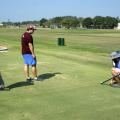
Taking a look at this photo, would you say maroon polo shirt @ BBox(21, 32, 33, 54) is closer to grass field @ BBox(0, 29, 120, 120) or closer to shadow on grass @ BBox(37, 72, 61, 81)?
grass field @ BBox(0, 29, 120, 120)

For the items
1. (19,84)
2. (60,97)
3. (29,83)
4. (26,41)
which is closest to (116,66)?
(60,97)

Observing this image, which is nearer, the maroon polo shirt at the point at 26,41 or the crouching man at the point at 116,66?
the crouching man at the point at 116,66

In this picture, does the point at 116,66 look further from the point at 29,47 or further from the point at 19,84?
the point at 19,84

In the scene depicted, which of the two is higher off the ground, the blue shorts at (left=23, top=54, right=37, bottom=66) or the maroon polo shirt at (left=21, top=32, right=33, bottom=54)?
the maroon polo shirt at (left=21, top=32, right=33, bottom=54)

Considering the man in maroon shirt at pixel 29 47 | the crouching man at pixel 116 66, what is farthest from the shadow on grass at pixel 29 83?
the crouching man at pixel 116 66

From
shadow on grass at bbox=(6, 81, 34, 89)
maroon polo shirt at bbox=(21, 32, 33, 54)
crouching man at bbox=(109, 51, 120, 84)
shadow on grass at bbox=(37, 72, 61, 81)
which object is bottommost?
shadow on grass at bbox=(37, 72, 61, 81)

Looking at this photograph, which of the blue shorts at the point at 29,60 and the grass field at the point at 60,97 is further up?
the blue shorts at the point at 29,60

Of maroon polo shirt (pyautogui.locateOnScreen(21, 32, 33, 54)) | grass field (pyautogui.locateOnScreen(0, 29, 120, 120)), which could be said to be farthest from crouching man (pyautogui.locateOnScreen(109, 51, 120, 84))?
maroon polo shirt (pyautogui.locateOnScreen(21, 32, 33, 54))

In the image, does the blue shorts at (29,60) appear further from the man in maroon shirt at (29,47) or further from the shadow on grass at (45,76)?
the shadow on grass at (45,76)

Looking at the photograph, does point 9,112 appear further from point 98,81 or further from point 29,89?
point 98,81

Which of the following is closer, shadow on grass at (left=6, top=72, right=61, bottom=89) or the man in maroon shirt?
shadow on grass at (left=6, top=72, right=61, bottom=89)

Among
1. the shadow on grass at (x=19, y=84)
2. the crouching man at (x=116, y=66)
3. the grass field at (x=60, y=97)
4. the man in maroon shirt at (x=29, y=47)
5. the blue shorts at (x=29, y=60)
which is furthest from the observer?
the blue shorts at (x=29, y=60)

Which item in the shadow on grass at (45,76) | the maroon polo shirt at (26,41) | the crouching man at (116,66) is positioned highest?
the maroon polo shirt at (26,41)

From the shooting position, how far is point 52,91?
1016cm
